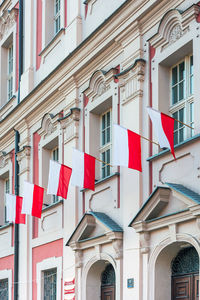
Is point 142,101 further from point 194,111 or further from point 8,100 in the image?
point 8,100

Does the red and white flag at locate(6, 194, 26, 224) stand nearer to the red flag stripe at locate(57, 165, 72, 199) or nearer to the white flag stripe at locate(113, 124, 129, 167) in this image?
the red flag stripe at locate(57, 165, 72, 199)

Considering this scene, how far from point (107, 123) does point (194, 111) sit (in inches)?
165

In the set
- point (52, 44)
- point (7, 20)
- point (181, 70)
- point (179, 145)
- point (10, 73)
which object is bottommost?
point (179, 145)

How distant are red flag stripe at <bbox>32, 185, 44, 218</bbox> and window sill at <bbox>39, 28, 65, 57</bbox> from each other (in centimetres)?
398

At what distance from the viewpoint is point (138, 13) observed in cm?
1444

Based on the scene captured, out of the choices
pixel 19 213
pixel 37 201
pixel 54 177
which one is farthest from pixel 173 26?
pixel 19 213

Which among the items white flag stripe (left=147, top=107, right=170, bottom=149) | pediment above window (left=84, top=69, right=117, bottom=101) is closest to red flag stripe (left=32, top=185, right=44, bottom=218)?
pediment above window (left=84, top=69, right=117, bottom=101)

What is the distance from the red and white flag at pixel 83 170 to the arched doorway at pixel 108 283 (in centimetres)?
196

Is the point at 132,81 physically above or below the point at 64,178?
above

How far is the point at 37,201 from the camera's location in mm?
17766

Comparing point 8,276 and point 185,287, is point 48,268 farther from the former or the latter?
point 185,287

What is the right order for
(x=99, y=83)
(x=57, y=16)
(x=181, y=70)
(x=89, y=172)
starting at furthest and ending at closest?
(x=57, y=16) → (x=99, y=83) → (x=89, y=172) → (x=181, y=70)

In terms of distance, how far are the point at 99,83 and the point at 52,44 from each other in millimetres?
3476

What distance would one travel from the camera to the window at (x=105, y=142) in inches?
632
